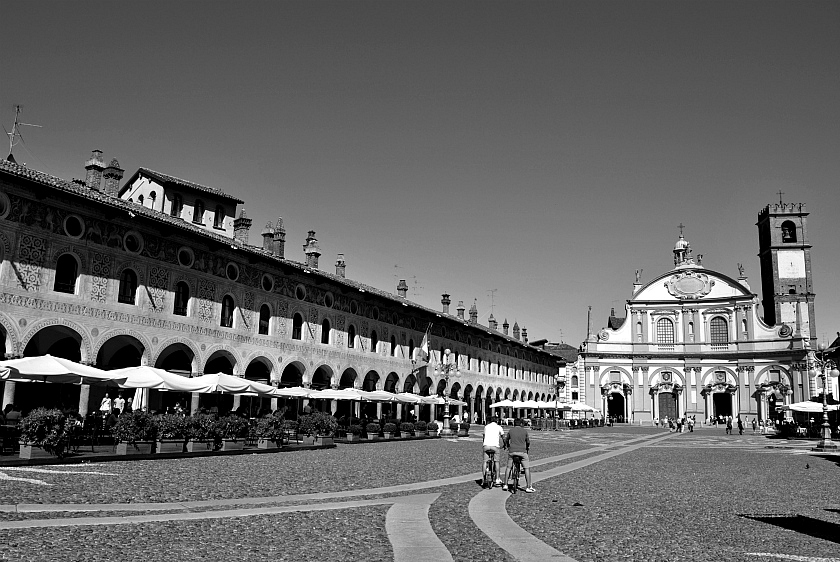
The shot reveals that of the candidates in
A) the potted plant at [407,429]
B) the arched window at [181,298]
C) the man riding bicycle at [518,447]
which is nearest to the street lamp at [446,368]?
the potted plant at [407,429]

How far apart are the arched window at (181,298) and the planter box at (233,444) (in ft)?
25.3

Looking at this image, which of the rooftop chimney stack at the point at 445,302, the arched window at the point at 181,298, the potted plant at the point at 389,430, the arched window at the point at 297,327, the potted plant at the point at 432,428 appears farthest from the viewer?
the rooftop chimney stack at the point at 445,302

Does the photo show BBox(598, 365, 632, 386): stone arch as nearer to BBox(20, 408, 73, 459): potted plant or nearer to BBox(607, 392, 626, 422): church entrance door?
BBox(607, 392, 626, 422): church entrance door

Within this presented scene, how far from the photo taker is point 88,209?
24.2m

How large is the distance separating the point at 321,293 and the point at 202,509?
2699cm

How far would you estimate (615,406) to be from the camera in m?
79.9

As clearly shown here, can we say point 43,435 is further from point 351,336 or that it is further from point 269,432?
point 351,336

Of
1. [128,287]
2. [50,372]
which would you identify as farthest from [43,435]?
[128,287]

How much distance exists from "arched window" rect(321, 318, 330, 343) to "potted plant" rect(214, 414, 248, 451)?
47.3 feet

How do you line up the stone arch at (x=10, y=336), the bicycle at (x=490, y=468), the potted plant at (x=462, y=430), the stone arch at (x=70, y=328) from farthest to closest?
the potted plant at (x=462, y=430)
the stone arch at (x=70, y=328)
the stone arch at (x=10, y=336)
the bicycle at (x=490, y=468)

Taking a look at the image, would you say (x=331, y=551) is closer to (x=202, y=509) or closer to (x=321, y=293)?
(x=202, y=509)

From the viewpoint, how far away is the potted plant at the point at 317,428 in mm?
25734

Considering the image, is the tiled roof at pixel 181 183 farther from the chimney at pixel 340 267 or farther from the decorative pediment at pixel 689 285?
the decorative pediment at pixel 689 285

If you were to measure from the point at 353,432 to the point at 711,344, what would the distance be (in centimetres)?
5591
